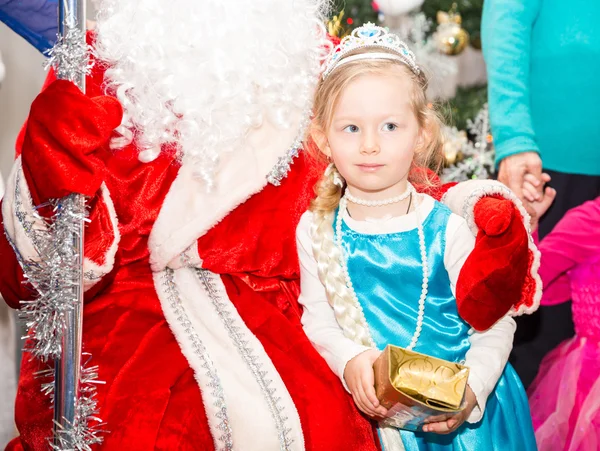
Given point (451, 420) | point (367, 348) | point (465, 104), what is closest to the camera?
point (451, 420)

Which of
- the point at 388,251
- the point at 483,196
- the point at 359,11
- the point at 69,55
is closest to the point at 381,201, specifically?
the point at 388,251

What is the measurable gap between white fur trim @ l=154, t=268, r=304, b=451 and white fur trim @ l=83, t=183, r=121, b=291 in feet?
0.47

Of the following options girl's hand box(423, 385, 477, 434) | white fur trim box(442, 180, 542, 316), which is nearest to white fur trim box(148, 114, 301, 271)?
white fur trim box(442, 180, 542, 316)

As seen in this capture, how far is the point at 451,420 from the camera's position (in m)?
1.31

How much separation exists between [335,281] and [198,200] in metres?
0.33

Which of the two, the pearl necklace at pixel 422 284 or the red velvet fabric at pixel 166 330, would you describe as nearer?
the red velvet fabric at pixel 166 330

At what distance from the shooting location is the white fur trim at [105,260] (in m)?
1.39

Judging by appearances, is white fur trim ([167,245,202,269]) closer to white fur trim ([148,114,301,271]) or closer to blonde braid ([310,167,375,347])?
white fur trim ([148,114,301,271])

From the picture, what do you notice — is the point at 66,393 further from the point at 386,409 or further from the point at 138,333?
the point at 386,409

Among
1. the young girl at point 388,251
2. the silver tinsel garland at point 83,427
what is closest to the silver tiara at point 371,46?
the young girl at point 388,251

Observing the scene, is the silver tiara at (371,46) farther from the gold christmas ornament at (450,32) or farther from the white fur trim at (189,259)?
the gold christmas ornament at (450,32)

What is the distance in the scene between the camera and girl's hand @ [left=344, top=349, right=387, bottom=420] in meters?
1.31

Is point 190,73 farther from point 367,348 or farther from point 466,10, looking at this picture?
point 466,10

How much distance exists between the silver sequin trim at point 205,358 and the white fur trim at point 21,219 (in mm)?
286
